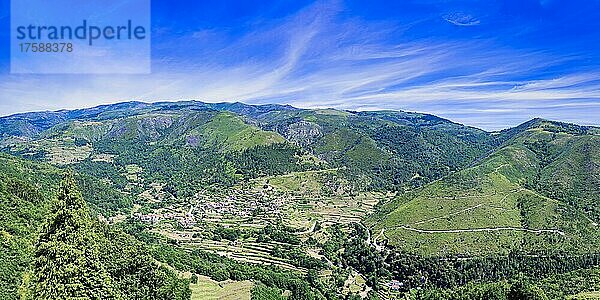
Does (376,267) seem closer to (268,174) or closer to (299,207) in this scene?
(299,207)

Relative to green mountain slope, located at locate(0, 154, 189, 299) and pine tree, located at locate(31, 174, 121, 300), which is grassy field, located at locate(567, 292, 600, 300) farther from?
pine tree, located at locate(31, 174, 121, 300)

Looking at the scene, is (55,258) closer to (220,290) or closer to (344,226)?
(220,290)

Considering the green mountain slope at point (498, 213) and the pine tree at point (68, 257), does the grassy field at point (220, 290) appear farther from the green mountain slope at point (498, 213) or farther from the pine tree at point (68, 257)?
the green mountain slope at point (498, 213)

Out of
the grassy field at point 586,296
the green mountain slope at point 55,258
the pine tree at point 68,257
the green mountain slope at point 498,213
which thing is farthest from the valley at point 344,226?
the grassy field at point 586,296

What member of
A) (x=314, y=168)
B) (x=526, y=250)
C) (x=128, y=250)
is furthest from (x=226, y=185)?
(x=128, y=250)

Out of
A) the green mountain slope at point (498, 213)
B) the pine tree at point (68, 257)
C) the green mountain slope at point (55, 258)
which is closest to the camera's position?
the pine tree at point (68, 257)

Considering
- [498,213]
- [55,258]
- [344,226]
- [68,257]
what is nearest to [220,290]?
[68,257]
